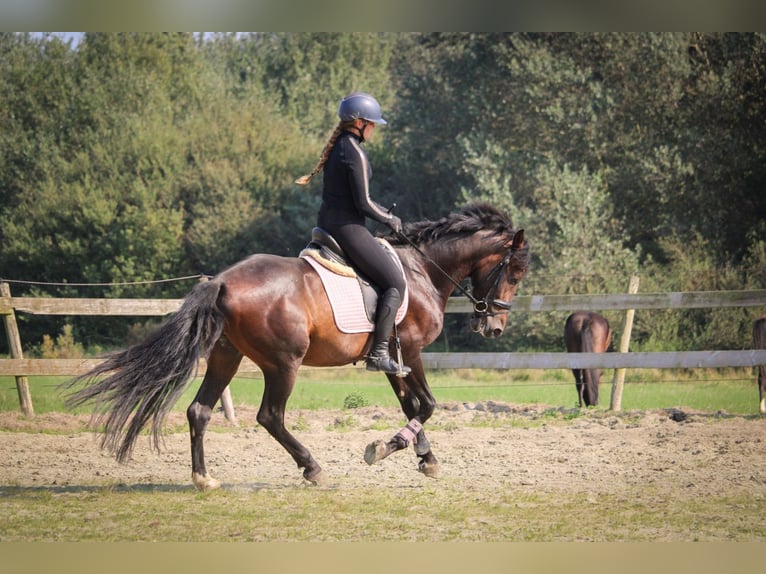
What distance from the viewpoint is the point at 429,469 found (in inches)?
267

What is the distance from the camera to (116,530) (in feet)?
17.1

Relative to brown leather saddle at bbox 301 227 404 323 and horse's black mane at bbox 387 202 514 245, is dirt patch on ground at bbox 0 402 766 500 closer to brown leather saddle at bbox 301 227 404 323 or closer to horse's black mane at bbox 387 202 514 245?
brown leather saddle at bbox 301 227 404 323

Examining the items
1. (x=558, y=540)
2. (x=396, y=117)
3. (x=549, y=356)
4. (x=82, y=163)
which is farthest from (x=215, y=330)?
(x=396, y=117)

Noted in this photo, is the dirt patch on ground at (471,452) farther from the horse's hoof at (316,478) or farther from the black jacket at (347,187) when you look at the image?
the black jacket at (347,187)

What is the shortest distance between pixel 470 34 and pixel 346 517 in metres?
20.0

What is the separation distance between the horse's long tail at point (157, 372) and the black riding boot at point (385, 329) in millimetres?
1172

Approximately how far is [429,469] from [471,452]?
119 centimetres

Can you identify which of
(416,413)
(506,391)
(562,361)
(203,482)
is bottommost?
(506,391)

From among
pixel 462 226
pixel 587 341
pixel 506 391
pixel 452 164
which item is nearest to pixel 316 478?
pixel 462 226

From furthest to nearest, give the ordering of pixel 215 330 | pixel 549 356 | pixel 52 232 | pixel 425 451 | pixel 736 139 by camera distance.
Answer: pixel 52 232 < pixel 736 139 < pixel 549 356 < pixel 425 451 < pixel 215 330

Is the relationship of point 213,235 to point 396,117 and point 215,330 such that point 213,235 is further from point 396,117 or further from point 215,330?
point 215,330

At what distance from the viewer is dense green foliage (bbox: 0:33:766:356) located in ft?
66.6

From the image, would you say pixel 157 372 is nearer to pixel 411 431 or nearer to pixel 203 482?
pixel 203 482

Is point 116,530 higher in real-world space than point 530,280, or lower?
lower
